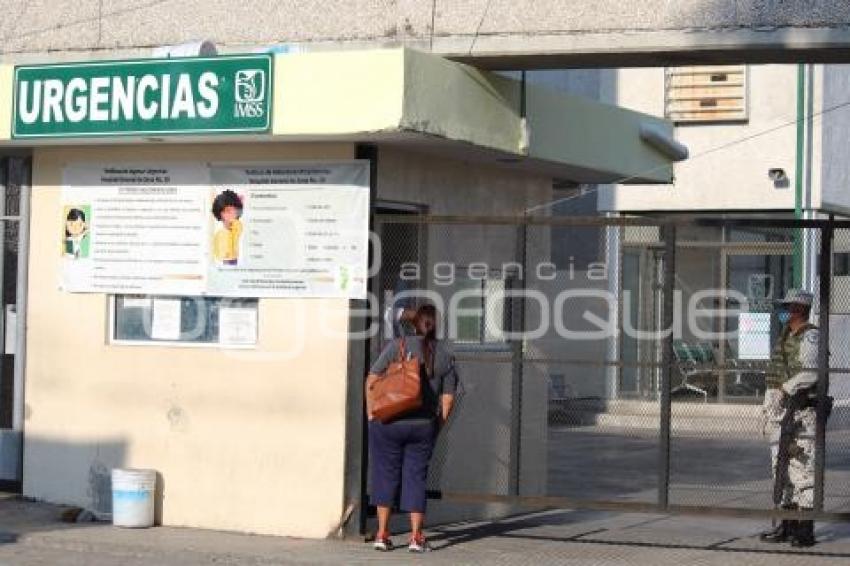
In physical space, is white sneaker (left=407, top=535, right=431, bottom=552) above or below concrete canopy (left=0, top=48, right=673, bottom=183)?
below

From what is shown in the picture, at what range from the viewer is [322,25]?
13.4 meters

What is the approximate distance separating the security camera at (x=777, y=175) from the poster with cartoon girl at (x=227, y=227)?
14.7 metres

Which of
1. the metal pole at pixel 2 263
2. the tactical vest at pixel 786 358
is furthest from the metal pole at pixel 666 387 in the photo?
the metal pole at pixel 2 263

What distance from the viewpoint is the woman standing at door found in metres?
12.3

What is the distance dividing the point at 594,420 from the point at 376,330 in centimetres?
1236

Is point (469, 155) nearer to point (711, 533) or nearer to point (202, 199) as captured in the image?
point (202, 199)

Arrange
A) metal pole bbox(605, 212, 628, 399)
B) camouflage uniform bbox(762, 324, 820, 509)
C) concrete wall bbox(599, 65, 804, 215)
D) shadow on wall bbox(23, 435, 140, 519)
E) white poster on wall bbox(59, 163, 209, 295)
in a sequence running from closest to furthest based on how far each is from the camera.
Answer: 1. camouflage uniform bbox(762, 324, 820, 509)
2. white poster on wall bbox(59, 163, 209, 295)
3. shadow on wall bbox(23, 435, 140, 519)
4. metal pole bbox(605, 212, 628, 399)
5. concrete wall bbox(599, 65, 804, 215)

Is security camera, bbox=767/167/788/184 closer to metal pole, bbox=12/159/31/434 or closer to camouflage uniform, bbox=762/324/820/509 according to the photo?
camouflage uniform, bbox=762/324/820/509

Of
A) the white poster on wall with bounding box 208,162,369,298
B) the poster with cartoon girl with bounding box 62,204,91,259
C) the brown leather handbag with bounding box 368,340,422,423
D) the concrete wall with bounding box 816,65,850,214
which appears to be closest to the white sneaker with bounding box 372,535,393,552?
the brown leather handbag with bounding box 368,340,422,423

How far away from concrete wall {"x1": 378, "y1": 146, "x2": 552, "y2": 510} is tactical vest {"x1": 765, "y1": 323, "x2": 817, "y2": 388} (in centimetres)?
226

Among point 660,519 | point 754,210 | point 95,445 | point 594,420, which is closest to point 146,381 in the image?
point 95,445

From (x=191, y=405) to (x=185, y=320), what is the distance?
2.29 ft

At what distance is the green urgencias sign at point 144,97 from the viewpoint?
41.0 feet

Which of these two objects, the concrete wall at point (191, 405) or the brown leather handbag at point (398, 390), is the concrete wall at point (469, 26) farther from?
the brown leather handbag at point (398, 390)
